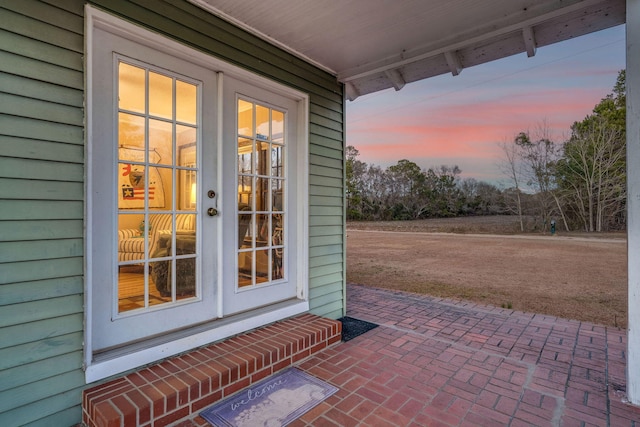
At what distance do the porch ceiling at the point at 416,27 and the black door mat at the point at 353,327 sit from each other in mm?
2554

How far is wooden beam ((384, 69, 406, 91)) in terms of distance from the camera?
3.11 m

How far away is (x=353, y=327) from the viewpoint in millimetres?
3166

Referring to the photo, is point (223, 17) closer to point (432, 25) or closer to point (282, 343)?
point (432, 25)

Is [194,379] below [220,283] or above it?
below

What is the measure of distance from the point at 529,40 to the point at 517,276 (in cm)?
503

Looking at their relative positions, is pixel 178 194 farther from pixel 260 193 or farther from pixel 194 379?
pixel 194 379

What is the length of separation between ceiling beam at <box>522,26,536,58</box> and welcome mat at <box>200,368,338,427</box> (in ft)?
9.57

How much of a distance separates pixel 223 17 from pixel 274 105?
2.48 ft

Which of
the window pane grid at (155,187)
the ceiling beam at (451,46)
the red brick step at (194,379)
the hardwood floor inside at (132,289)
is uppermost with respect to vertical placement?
the ceiling beam at (451,46)

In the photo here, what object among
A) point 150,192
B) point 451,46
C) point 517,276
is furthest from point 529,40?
point 517,276

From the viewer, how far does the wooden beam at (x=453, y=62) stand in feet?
8.96

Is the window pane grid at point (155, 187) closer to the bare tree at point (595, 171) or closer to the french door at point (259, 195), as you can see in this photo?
the french door at point (259, 195)

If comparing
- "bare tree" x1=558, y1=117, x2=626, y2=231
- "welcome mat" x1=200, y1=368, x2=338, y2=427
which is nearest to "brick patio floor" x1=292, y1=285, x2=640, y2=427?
"welcome mat" x1=200, y1=368, x2=338, y2=427

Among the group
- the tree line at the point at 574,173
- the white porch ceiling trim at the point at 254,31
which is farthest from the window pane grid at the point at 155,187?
the tree line at the point at 574,173
